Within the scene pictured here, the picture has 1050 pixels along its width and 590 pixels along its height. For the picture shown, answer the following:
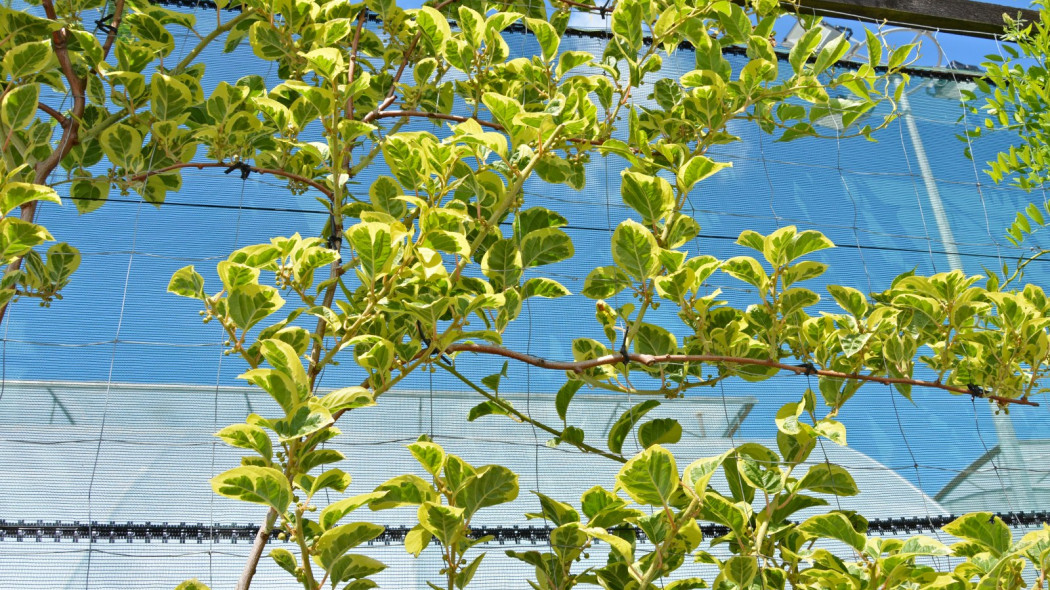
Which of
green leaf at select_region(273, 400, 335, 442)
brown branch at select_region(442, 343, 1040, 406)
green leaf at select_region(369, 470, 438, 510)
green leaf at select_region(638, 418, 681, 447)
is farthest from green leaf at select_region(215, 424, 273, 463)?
green leaf at select_region(638, 418, 681, 447)

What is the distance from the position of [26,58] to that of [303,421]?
26.0 inches

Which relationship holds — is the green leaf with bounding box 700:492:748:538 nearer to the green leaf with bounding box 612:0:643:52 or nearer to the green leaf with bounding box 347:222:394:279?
the green leaf with bounding box 347:222:394:279

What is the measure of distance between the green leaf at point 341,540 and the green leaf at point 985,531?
729 millimetres

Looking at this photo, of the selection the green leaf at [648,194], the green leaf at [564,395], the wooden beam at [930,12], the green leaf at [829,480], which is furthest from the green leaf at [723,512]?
the wooden beam at [930,12]

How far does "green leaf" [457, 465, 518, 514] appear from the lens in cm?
93

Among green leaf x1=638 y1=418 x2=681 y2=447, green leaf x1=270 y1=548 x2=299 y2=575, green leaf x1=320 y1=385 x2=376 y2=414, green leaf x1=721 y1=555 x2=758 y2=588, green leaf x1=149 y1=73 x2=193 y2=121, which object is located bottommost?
green leaf x1=721 y1=555 x2=758 y2=588

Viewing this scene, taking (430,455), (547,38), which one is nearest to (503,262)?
(430,455)

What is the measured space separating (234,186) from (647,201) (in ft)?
3.15

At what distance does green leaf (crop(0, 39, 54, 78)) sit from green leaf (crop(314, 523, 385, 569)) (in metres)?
0.72

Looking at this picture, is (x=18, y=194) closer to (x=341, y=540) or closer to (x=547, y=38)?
(x=341, y=540)

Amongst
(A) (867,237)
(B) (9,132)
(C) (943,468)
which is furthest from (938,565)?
(B) (9,132)

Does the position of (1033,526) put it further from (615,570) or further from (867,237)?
(615,570)

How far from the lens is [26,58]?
3.61 ft

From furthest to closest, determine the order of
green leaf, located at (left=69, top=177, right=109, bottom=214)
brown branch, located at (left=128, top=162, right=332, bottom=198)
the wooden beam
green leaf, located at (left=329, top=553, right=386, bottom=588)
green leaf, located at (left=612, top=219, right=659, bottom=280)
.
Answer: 1. the wooden beam
2. green leaf, located at (left=69, top=177, right=109, bottom=214)
3. brown branch, located at (left=128, top=162, right=332, bottom=198)
4. green leaf, located at (left=612, top=219, right=659, bottom=280)
5. green leaf, located at (left=329, top=553, right=386, bottom=588)
